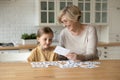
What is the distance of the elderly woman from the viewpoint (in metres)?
2.21

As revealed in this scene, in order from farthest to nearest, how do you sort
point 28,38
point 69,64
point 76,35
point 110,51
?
point 110,51 < point 28,38 < point 76,35 < point 69,64

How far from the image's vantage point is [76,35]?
7.52ft

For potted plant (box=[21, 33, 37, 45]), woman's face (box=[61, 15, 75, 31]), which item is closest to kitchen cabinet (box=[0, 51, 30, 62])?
woman's face (box=[61, 15, 75, 31])

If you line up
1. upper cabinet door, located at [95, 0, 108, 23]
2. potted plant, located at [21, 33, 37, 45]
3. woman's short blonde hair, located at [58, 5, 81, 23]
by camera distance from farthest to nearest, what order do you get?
upper cabinet door, located at [95, 0, 108, 23] < potted plant, located at [21, 33, 37, 45] < woman's short blonde hair, located at [58, 5, 81, 23]

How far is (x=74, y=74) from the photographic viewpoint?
1577mm

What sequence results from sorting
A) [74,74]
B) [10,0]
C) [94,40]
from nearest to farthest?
[74,74]
[94,40]
[10,0]

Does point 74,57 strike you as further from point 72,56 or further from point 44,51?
point 44,51

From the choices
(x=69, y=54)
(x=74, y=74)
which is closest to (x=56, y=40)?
(x=69, y=54)

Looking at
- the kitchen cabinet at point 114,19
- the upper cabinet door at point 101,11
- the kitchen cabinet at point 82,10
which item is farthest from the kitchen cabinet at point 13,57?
the kitchen cabinet at point 114,19

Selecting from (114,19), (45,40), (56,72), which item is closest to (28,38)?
(114,19)

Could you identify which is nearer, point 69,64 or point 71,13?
point 69,64

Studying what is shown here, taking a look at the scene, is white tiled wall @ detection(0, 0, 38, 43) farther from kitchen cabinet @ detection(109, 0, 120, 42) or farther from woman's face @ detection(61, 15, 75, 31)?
woman's face @ detection(61, 15, 75, 31)

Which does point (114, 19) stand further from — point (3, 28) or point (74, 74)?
point (74, 74)

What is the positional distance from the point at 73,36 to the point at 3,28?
234 cm
